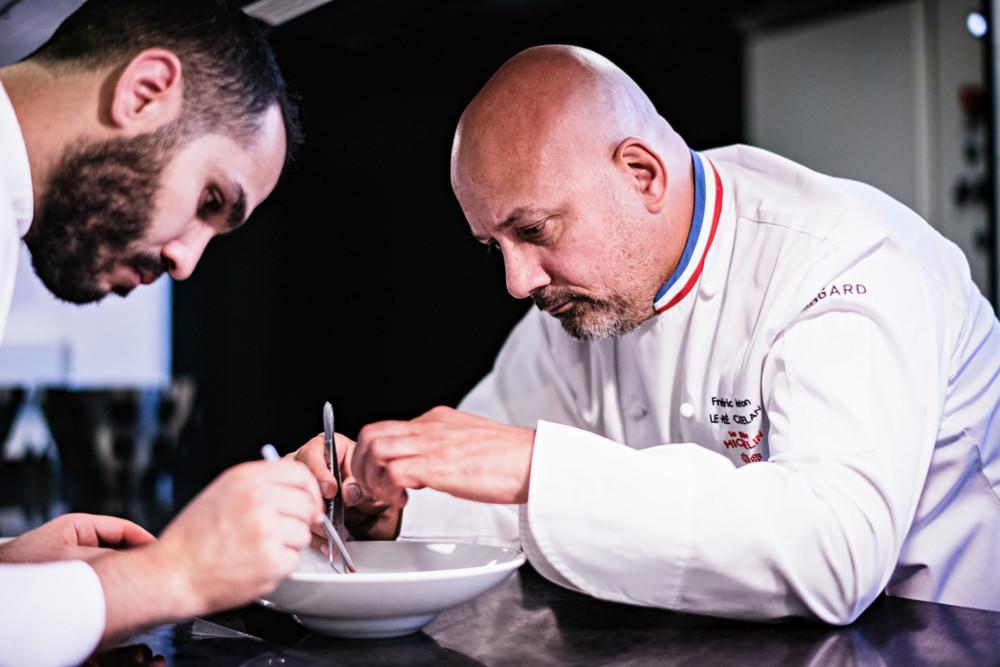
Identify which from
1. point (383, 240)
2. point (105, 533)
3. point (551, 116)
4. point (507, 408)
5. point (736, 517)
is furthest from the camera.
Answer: point (383, 240)

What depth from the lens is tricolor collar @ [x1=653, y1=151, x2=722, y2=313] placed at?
152cm

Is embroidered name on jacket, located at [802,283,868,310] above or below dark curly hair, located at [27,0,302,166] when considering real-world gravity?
below

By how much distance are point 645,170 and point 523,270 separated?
27 cm

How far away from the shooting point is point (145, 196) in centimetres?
112

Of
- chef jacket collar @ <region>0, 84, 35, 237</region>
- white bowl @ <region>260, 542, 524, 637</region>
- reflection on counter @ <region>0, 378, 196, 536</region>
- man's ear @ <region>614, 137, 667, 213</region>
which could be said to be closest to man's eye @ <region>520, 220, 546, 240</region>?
man's ear @ <region>614, 137, 667, 213</region>

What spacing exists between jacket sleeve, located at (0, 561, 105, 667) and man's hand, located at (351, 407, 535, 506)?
34cm

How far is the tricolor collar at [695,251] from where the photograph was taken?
4.98 ft

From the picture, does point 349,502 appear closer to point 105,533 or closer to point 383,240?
point 105,533

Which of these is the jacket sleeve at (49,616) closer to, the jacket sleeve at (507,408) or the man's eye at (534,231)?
the jacket sleeve at (507,408)

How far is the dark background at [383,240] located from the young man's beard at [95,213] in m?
2.31

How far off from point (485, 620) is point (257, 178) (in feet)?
2.10

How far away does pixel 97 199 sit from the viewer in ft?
3.64

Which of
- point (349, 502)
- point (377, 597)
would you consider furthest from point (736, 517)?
point (349, 502)

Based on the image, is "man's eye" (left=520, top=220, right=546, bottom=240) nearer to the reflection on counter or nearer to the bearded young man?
the bearded young man
